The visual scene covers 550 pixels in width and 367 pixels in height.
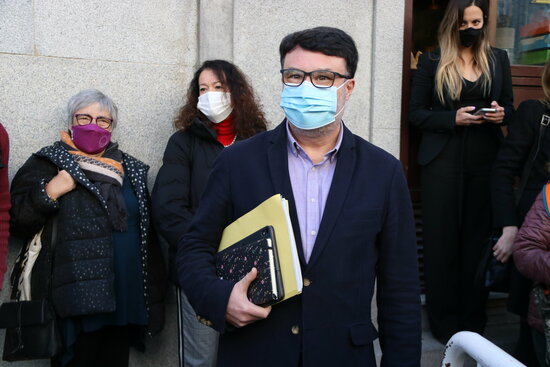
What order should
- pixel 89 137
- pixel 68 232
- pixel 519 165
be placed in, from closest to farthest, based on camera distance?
1. pixel 68 232
2. pixel 89 137
3. pixel 519 165

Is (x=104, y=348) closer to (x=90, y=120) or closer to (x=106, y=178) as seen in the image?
(x=106, y=178)

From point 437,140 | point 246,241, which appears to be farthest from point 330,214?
point 437,140

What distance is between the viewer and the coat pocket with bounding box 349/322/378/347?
2043mm

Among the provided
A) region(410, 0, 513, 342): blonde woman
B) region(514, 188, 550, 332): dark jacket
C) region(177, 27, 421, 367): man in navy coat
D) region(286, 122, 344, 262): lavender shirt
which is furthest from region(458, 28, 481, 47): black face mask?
region(286, 122, 344, 262): lavender shirt

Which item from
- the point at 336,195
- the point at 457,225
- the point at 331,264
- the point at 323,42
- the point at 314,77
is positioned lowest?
the point at 457,225

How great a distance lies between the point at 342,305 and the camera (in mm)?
2033

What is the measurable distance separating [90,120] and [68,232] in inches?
27.5

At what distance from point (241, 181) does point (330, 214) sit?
1.12ft

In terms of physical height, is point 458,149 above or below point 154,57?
below

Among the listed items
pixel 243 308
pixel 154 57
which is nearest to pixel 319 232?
pixel 243 308

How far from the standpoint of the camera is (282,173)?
2.07 meters

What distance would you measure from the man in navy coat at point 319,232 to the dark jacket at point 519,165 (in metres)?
1.82

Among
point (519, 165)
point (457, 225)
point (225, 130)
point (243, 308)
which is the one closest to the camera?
point (243, 308)

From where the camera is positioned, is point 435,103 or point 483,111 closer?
point 483,111
